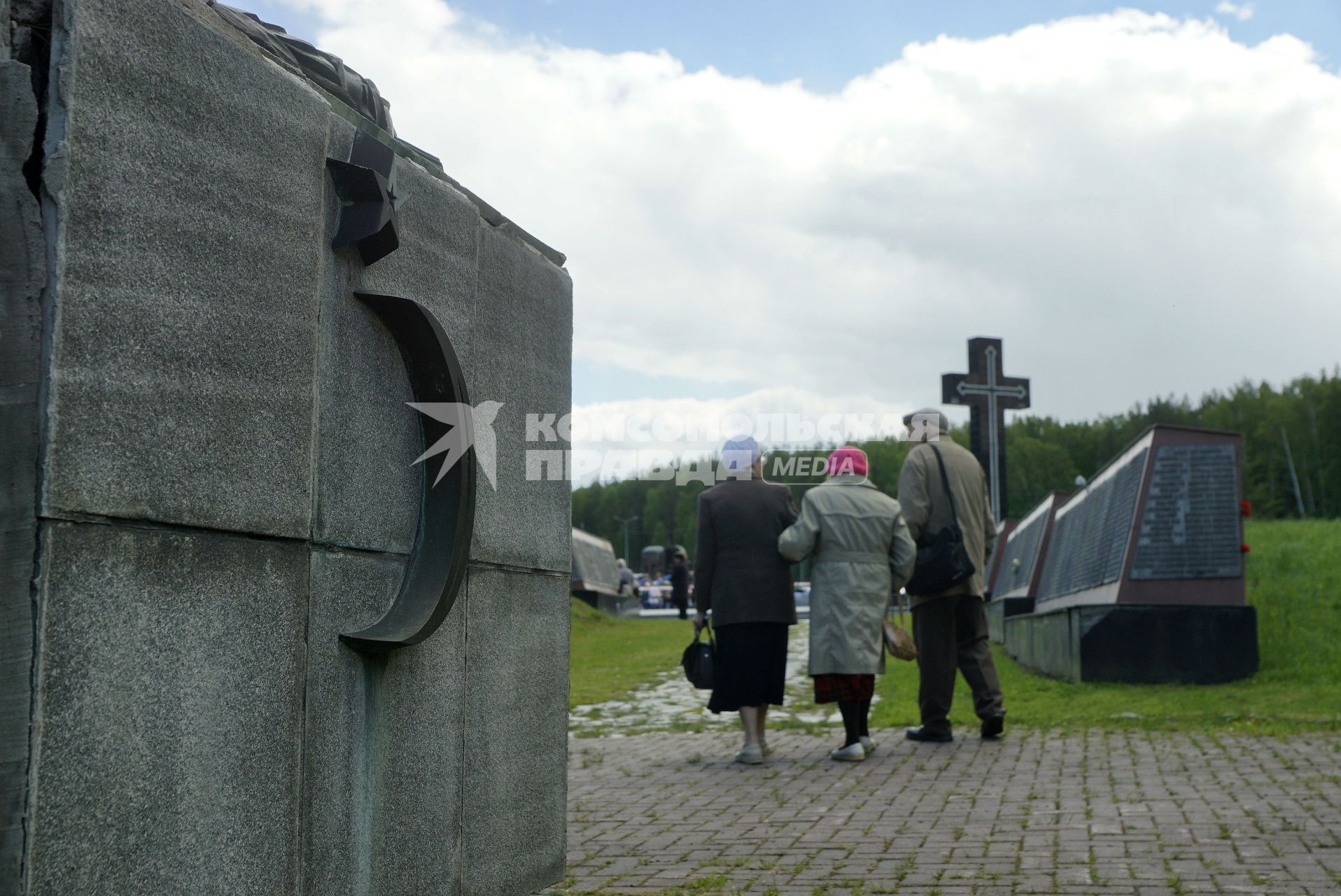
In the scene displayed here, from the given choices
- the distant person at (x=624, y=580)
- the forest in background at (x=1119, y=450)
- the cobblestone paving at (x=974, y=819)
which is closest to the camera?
the cobblestone paving at (x=974, y=819)

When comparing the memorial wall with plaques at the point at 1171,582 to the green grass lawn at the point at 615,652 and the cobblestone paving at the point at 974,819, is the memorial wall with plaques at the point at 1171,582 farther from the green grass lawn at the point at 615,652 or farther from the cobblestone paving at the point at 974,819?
the green grass lawn at the point at 615,652

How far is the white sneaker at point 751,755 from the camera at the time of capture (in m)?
7.57

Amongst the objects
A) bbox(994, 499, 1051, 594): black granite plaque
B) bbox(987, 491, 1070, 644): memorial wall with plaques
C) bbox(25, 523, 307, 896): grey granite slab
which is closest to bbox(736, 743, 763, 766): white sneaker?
bbox(25, 523, 307, 896): grey granite slab

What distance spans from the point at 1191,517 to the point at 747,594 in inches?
203

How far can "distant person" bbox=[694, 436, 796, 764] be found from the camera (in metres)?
7.82

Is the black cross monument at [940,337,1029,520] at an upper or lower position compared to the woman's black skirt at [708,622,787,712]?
upper

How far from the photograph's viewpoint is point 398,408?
3.28 meters

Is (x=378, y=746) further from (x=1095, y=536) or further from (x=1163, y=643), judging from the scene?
(x=1095, y=536)

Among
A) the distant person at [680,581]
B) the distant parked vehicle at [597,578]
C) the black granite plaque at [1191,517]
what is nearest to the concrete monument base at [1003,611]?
the black granite plaque at [1191,517]

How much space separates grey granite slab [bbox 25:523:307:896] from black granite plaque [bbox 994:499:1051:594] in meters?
18.1

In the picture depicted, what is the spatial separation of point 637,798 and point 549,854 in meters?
2.28

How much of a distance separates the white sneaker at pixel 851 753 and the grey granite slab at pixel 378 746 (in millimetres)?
4322

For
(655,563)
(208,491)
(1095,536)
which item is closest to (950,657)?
(1095,536)

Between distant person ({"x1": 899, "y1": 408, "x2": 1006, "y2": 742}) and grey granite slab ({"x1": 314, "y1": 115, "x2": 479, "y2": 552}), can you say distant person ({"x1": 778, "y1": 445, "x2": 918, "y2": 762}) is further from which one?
grey granite slab ({"x1": 314, "y1": 115, "x2": 479, "y2": 552})
